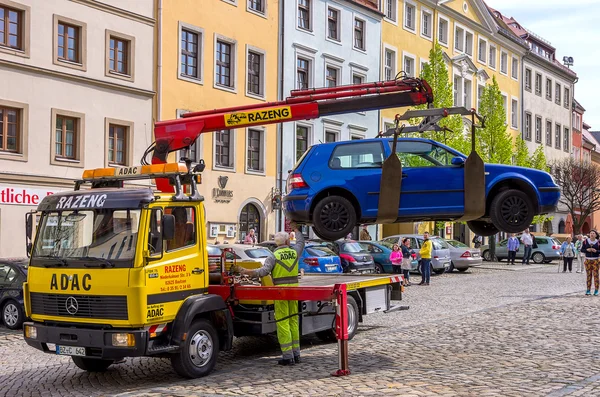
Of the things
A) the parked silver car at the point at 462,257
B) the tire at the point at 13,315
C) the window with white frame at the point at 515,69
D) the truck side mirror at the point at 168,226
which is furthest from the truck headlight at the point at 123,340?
the window with white frame at the point at 515,69

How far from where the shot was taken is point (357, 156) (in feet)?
37.6

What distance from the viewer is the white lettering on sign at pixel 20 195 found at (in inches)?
976

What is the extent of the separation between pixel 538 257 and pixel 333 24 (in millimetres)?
16769

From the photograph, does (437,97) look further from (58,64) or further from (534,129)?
(534,129)

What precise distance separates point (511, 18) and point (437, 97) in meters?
33.2

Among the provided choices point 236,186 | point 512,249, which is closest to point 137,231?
point 236,186

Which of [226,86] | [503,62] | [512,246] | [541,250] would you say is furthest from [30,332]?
[503,62]

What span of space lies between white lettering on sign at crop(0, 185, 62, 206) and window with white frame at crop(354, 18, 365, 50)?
20477mm

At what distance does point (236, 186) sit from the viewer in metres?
33.8

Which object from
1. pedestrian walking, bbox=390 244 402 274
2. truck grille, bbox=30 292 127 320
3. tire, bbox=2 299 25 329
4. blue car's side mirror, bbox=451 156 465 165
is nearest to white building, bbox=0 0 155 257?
tire, bbox=2 299 25 329

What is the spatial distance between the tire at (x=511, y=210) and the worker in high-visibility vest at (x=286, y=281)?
2907 millimetres

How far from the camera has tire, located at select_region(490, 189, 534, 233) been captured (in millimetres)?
11141

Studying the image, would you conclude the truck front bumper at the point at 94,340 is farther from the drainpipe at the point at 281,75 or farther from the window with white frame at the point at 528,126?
the window with white frame at the point at 528,126

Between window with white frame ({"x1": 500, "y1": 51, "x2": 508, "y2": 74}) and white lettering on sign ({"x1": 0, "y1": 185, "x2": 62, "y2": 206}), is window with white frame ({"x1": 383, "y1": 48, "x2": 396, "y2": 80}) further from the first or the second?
white lettering on sign ({"x1": 0, "y1": 185, "x2": 62, "y2": 206})
